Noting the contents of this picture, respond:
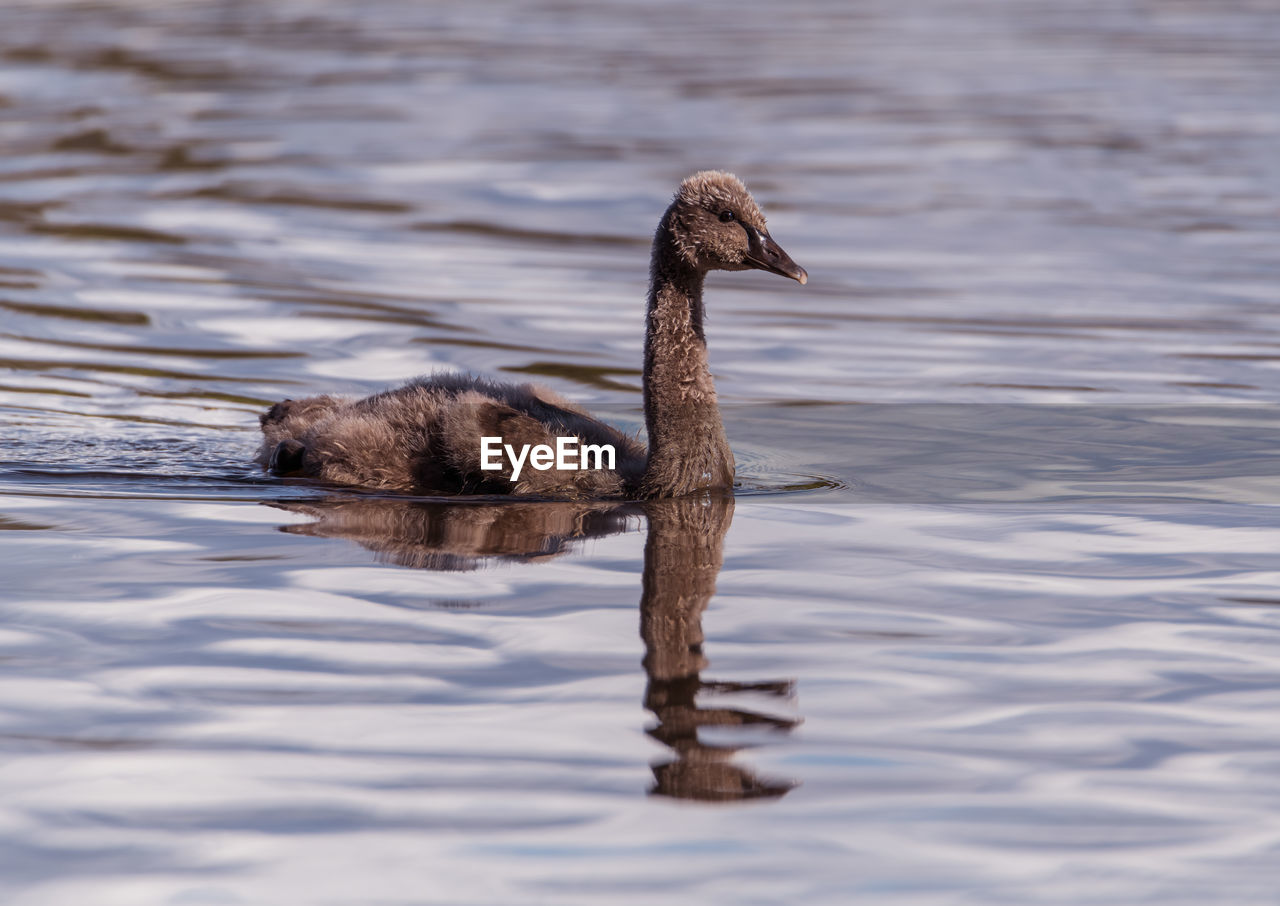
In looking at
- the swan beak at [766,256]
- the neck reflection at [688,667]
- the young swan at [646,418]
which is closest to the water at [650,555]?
the neck reflection at [688,667]

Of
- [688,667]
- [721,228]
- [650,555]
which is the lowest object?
[688,667]

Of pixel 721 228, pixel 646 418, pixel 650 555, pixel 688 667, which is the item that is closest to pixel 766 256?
pixel 721 228

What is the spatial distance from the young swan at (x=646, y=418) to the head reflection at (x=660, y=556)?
0.14 metres

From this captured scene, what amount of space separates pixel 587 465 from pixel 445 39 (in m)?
28.6

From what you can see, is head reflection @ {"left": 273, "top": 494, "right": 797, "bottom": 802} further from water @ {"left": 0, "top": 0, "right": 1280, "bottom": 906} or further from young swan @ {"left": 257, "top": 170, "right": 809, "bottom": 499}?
young swan @ {"left": 257, "top": 170, "right": 809, "bottom": 499}

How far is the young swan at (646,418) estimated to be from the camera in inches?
344

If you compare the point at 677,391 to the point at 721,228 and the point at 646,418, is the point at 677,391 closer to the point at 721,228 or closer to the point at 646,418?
the point at 646,418

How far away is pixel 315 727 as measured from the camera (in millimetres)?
5652

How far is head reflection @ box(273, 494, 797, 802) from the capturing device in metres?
5.38

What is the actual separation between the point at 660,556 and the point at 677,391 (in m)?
1.34

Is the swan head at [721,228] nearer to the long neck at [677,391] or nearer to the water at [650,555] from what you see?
the long neck at [677,391]

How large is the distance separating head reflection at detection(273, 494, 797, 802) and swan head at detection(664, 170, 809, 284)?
A: 111 centimetres

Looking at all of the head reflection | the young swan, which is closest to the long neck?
the young swan

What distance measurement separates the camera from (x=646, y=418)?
8938mm
